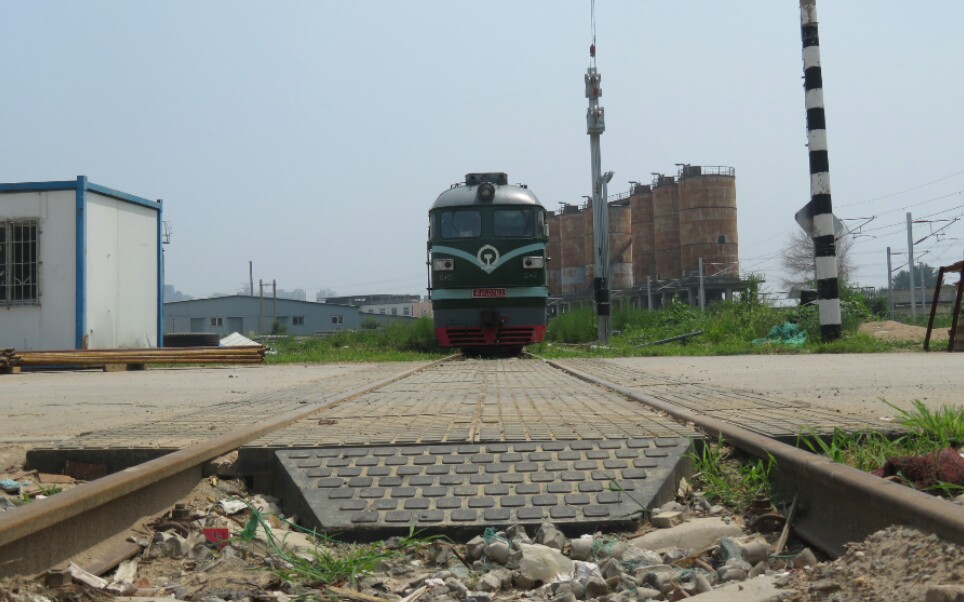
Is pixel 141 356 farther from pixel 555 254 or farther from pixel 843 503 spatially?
Answer: pixel 555 254

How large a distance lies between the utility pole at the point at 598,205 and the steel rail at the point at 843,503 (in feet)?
59.0

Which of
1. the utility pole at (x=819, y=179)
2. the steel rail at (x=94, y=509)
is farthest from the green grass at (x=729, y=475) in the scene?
the utility pole at (x=819, y=179)

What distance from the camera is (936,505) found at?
7.54ft

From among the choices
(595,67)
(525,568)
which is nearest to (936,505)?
(525,568)

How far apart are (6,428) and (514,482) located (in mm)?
4170

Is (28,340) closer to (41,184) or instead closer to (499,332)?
(41,184)

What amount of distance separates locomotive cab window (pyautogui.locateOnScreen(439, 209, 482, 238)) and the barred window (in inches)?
314

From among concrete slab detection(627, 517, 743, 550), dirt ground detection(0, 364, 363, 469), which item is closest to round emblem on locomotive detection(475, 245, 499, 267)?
dirt ground detection(0, 364, 363, 469)

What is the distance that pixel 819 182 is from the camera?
67.1ft

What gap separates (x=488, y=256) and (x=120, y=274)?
796cm

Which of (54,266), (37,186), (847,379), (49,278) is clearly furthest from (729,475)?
(37,186)

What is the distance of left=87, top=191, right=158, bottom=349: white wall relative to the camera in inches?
685

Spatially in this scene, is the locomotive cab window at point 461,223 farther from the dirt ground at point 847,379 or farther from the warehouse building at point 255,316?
the warehouse building at point 255,316

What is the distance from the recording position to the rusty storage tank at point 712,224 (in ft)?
171
